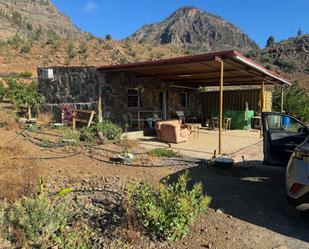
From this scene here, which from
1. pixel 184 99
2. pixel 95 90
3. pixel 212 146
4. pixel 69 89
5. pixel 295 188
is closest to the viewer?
pixel 295 188

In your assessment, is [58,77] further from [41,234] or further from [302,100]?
[302,100]

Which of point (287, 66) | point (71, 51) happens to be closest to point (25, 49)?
point (71, 51)

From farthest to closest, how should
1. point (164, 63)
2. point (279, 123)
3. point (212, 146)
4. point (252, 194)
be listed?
point (212, 146)
point (164, 63)
point (279, 123)
point (252, 194)

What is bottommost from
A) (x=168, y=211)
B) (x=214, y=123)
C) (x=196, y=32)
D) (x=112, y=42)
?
(x=168, y=211)

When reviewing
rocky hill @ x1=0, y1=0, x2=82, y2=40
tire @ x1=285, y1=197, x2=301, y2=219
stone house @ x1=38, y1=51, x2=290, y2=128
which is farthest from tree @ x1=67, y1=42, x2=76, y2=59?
tire @ x1=285, y1=197, x2=301, y2=219

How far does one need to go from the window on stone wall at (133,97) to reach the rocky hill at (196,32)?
62926 millimetres

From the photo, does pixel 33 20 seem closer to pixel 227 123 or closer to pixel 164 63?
pixel 227 123

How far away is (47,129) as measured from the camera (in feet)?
42.2

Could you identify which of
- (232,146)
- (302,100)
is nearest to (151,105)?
(232,146)

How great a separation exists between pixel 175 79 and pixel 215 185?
444 inches

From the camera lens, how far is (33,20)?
213 feet

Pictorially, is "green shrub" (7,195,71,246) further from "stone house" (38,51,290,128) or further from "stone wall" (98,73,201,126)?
"stone wall" (98,73,201,126)

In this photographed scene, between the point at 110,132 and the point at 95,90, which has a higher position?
the point at 95,90

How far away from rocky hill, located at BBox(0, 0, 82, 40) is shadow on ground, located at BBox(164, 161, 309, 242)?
45967 mm
